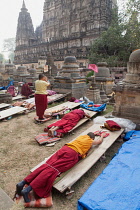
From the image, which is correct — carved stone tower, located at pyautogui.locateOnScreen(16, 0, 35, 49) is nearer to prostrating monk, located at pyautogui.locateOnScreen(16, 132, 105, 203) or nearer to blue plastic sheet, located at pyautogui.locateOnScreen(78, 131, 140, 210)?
prostrating monk, located at pyautogui.locateOnScreen(16, 132, 105, 203)

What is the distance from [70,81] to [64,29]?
1293 inches

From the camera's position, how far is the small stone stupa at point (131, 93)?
4848 mm

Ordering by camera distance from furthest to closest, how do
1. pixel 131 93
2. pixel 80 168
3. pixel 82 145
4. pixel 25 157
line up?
pixel 131 93 < pixel 25 157 < pixel 82 145 < pixel 80 168

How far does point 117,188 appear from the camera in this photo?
2.29 metres

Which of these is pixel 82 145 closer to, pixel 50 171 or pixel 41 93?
pixel 50 171

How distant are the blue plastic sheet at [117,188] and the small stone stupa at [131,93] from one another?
216 centimetres

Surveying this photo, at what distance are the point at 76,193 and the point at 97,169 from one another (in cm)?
77

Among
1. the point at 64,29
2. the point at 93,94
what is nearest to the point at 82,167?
the point at 93,94

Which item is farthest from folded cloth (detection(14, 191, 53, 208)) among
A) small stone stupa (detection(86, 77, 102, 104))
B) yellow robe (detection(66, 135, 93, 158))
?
small stone stupa (detection(86, 77, 102, 104))

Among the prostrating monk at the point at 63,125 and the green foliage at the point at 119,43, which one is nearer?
the prostrating monk at the point at 63,125

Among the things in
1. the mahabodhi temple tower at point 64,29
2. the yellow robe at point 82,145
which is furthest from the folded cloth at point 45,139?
the mahabodhi temple tower at point 64,29

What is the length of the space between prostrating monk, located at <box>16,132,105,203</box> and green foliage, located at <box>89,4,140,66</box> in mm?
Answer: 15418

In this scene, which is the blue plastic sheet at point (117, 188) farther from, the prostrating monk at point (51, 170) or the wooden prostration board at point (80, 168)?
the prostrating monk at point (51, 170)

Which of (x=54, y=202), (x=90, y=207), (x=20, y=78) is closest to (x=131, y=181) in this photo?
(x=90, y=207)
